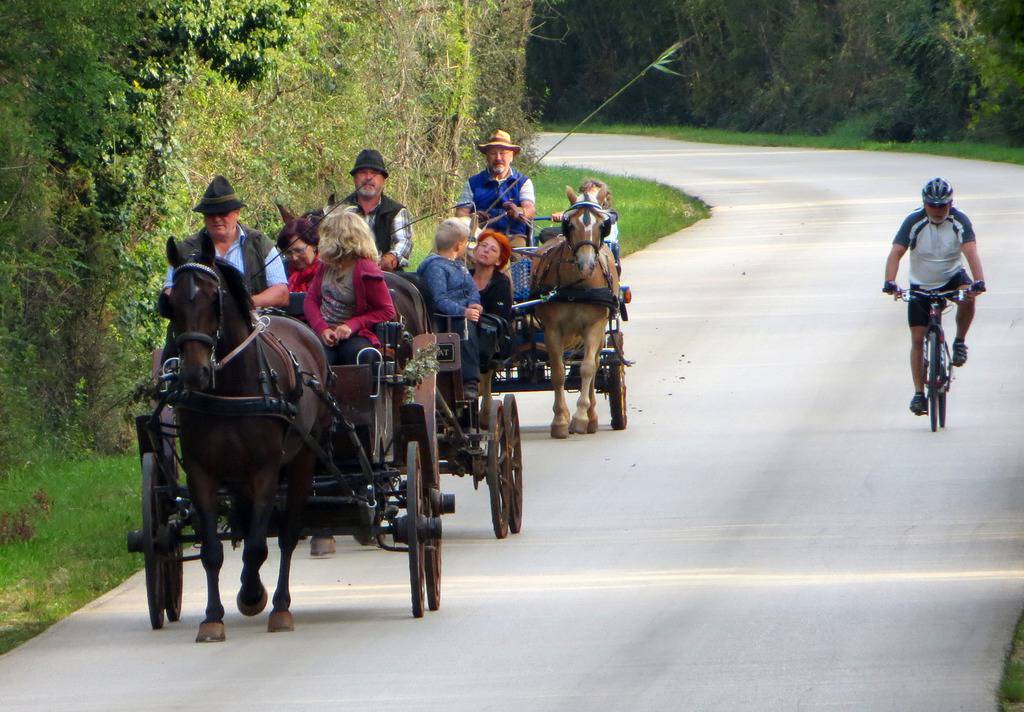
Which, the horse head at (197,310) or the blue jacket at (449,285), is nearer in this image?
the horse head at (197,310)

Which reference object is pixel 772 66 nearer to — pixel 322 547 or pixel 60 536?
pixel 60 536

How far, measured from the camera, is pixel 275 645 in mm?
8828

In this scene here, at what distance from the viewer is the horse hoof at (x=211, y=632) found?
887 cm

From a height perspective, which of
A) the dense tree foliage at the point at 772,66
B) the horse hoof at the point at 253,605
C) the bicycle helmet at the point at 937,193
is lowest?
the horse hoof at the point at 253,605

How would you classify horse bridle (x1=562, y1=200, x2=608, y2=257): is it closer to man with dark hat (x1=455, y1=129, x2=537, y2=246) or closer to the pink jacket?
man with dark hat (x1=455, y1=129, x2=537, y2=246)

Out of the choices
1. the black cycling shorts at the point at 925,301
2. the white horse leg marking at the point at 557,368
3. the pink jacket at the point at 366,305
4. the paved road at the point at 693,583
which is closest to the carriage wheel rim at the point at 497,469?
the paved road at the point at 693,583

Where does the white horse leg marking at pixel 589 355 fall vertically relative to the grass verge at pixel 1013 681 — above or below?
above

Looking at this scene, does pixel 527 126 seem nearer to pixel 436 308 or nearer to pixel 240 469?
pixel 436 308

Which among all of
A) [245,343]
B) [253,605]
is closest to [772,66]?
[253,605]

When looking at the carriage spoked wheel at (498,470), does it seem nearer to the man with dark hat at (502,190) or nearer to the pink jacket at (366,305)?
the pink jacket at (366,305)

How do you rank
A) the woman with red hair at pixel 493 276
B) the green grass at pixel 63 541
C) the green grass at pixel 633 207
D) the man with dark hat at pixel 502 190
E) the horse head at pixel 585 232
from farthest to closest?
the green grass at pixel 633 207, the man with dark hat at pixel 502 190, the horse head at pixel 585 232, the woman with red hair at pixel 493 276, the green grass at pixel 63 541

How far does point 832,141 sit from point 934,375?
158 feet

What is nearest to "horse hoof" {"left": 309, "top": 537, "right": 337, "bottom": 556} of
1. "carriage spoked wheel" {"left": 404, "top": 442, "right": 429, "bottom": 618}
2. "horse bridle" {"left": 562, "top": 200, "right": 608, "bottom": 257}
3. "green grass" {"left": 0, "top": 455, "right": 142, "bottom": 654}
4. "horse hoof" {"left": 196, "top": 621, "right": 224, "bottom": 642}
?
"green grass" {"left": 0, "top": 455, "right": 142, "bottom": 654}

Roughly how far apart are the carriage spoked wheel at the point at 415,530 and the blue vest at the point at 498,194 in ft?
21.3
